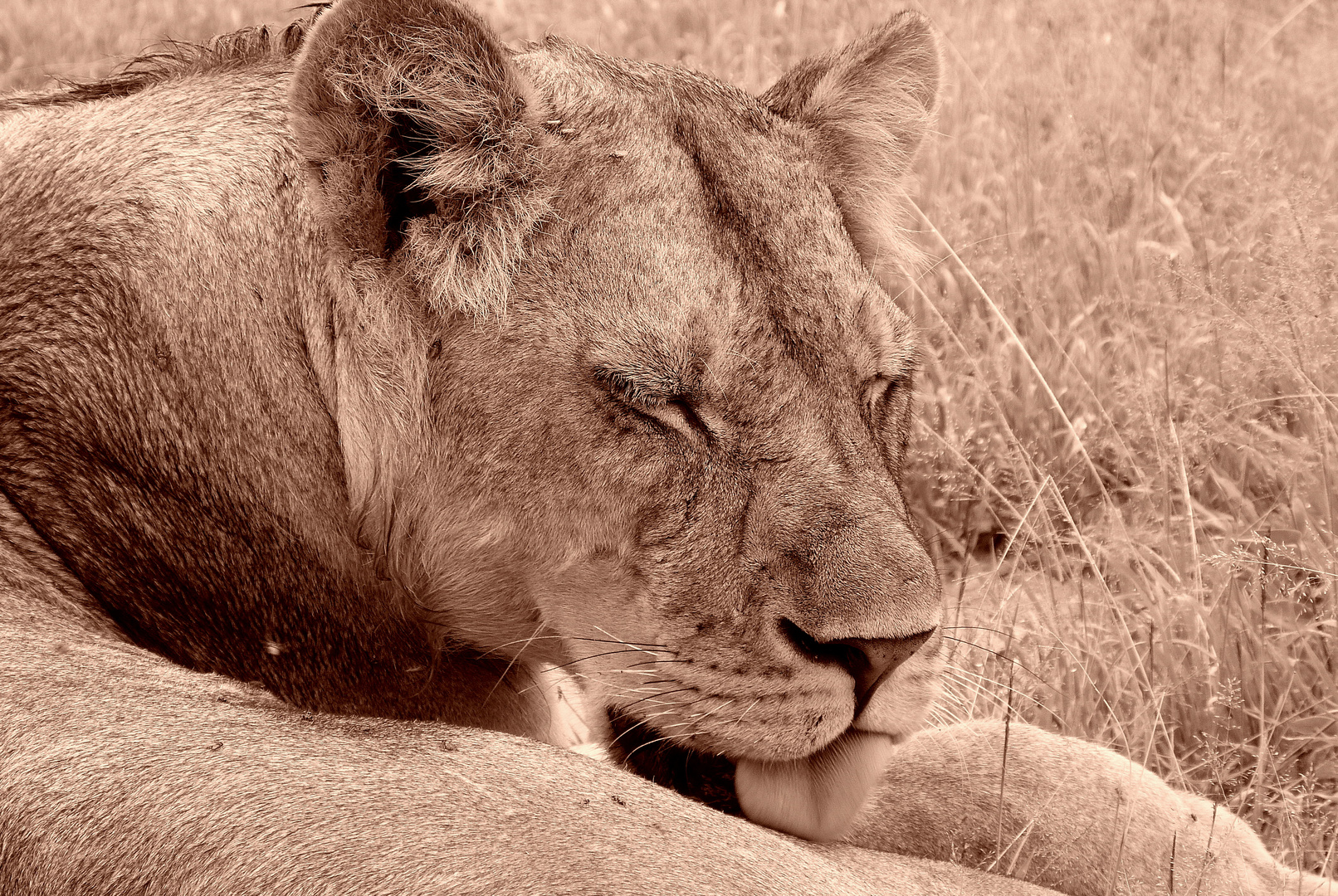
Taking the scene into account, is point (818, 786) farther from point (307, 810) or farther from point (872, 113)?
point (872, 113)

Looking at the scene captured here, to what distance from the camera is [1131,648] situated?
13.4ft

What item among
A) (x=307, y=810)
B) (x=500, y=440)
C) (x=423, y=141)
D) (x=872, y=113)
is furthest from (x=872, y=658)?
(x=872, y=113)

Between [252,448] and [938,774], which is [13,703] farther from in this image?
[938,774]

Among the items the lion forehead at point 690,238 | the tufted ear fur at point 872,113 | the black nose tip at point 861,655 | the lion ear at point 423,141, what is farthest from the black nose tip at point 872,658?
the tufted ear fur at point 872,113

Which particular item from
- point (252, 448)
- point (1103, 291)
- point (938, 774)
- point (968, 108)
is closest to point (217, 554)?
point (252, 448)

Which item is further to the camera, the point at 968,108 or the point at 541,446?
the point at 968,108

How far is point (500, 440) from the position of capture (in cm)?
308

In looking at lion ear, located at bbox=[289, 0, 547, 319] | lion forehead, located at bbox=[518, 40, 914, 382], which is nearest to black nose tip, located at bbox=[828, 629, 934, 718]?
lion forehead, located at bbox=[518, 40, 914, 382]

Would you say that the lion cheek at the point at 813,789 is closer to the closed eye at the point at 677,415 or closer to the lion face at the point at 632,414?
the lion face at the point at 632,414

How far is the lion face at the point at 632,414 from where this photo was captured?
115 inches

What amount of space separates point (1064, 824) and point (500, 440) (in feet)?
4.47

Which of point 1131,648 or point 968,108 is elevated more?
point 968,108

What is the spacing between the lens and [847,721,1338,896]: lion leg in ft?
10.3

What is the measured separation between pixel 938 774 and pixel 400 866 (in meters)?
1.64
